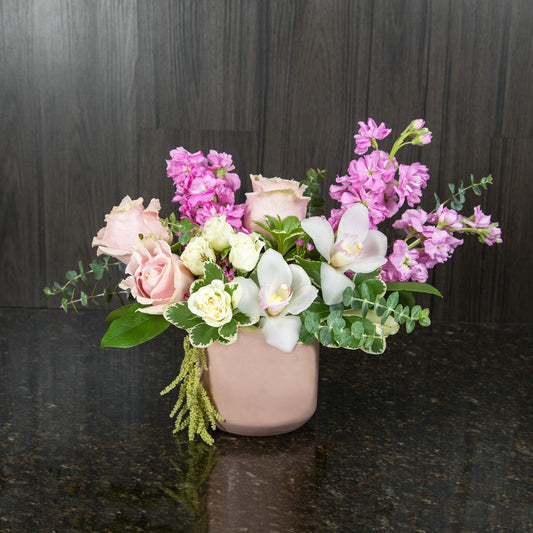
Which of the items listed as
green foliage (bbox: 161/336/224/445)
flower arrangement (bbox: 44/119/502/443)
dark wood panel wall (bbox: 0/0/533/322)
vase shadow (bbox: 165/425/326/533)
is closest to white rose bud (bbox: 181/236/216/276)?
flower arrangement (bbox: 44/119/502/443)

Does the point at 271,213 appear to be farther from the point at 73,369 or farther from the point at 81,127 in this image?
the point at 81,127

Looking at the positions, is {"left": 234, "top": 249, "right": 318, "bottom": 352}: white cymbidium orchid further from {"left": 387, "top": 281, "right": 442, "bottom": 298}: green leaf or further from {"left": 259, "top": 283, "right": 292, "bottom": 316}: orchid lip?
{"left": 387, "top": 281, "right": 442, "bottom": 298}: green leaf

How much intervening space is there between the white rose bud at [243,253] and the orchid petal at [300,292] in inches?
1.5

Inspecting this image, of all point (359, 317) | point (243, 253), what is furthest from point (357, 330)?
point (243, 253)

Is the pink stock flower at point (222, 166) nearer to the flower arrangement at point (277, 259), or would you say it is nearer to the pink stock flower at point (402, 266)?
the flower arrangement at point (277, 259)

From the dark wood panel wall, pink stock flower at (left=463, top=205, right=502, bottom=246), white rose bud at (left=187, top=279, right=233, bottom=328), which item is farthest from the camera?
the dark wood panel wall

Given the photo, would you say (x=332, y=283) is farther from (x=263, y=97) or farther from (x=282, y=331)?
(x=263, y=97)

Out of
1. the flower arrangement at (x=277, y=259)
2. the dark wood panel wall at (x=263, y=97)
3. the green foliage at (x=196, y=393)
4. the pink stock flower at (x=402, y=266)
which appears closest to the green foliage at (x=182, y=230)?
the flower arrangement at (x=277, y=259)

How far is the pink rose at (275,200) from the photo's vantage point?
0.73 m

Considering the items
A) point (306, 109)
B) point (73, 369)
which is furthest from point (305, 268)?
point (306, 109)

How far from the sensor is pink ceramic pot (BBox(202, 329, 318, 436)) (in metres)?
0.75

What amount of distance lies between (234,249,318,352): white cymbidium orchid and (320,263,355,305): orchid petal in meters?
0.02

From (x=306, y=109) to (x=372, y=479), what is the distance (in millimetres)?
860

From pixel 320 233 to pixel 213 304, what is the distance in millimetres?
131
